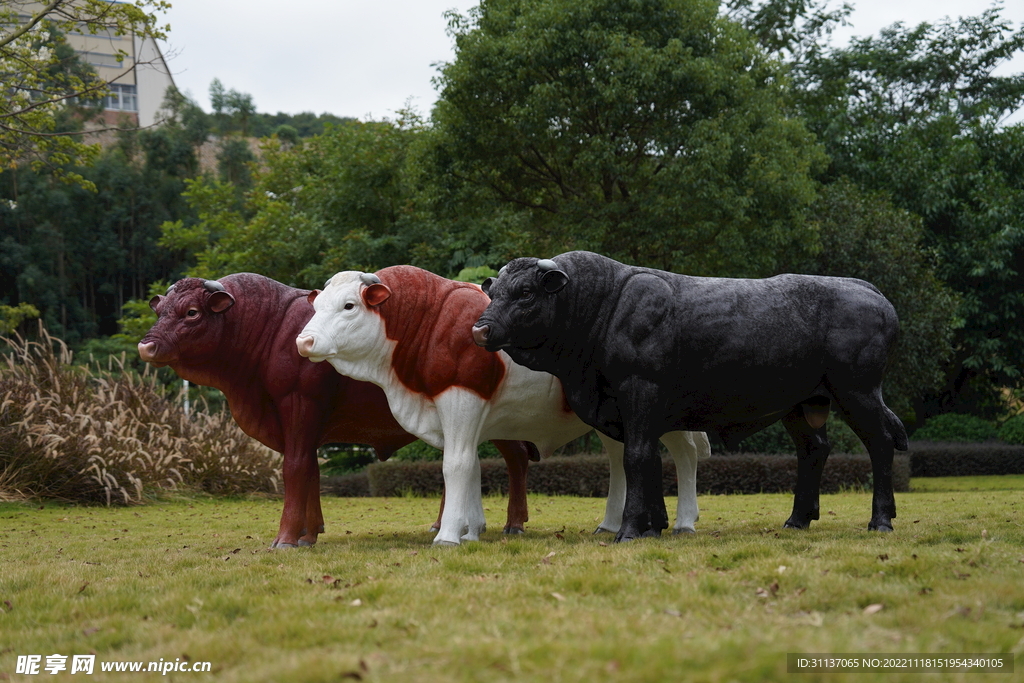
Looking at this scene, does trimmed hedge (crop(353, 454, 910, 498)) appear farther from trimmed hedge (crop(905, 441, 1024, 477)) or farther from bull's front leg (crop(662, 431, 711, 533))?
bull's front leg (crop(662, 431, 711, 533))

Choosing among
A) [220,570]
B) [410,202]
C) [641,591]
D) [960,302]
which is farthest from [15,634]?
[960,302]

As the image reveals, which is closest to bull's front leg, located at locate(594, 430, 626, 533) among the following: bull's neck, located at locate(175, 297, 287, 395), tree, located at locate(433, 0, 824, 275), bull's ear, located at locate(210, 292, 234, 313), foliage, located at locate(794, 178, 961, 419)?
bull's neck, located at locate(175, 297, 287, 395)

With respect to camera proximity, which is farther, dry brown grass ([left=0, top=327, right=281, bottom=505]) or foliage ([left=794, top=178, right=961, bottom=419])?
foliage ([left=794, top=178, right=961, bottom=419])

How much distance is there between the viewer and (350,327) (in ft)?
20.5

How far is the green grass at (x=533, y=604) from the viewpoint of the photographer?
10.4 ft

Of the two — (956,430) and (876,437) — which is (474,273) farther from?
(956,430)

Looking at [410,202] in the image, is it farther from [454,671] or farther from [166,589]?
[454,671]

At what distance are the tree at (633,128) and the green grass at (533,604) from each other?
964cm

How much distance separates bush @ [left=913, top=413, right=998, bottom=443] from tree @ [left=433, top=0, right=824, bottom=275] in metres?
8.86

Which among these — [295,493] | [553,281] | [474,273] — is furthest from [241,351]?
[474,273]

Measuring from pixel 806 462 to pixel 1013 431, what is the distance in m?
18.4

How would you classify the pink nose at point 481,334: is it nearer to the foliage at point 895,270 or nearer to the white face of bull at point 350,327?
the white face of bull at point 350,327

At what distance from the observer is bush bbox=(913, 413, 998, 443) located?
2273 cm

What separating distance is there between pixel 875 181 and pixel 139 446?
1929cm
